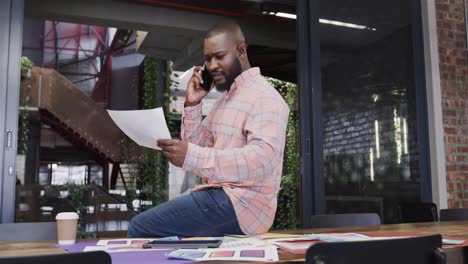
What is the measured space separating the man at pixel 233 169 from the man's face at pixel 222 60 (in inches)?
6.2

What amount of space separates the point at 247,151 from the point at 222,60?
70 centimetres

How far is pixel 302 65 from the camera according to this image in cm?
409

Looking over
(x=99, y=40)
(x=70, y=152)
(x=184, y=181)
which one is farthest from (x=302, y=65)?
(x=99, y=40)

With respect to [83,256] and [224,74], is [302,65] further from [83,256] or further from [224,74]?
[83,256]

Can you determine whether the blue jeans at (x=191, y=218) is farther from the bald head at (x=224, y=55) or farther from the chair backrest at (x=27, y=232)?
the bald head at (x=224, y=55)

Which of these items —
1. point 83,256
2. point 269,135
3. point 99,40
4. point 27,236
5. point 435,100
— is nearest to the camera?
point 83,256

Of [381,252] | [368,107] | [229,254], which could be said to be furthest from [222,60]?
[368,107]

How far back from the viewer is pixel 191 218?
1.85 m

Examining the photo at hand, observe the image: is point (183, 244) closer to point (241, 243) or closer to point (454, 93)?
point (241, 243)

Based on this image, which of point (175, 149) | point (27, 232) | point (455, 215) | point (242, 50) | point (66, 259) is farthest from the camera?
point (455, 215)

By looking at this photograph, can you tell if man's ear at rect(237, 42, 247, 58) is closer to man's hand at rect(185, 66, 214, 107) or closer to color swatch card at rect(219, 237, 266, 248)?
man's hand at rect(185, 66, 214, 107)

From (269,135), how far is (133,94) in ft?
29.8

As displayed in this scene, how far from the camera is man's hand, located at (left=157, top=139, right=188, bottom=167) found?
171 cm

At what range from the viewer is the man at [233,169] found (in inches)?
72.7
